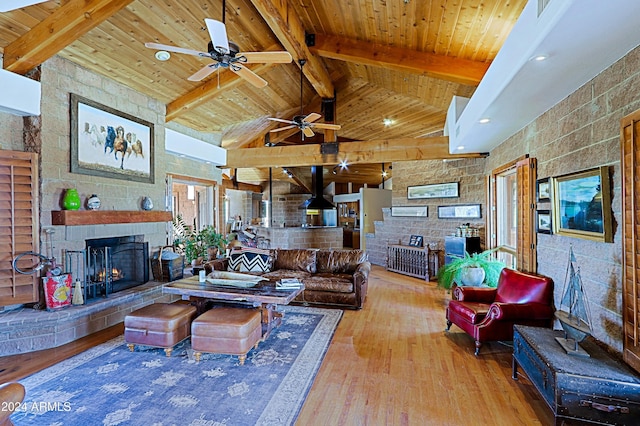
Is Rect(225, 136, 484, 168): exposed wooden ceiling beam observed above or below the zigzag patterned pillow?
above

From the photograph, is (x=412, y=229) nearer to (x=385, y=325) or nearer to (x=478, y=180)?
(x=478, y=180)

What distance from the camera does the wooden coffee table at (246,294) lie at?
10.6 feet

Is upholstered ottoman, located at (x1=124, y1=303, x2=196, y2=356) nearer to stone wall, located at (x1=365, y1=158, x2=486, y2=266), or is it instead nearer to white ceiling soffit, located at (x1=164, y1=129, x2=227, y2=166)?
white ceiling soffit, located at (x1=164, y1=129, x2=227, y2=166)

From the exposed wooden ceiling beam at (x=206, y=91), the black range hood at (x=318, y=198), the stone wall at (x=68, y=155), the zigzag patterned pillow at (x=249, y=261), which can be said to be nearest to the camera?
the stone wall at (x=68, y=155)

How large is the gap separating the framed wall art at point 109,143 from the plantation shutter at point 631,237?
17.0 ft

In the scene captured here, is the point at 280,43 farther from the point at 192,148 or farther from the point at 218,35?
the point at 192,148

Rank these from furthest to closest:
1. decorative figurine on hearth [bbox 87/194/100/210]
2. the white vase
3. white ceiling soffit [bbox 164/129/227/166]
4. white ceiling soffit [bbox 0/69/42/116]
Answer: white ceiling soffit [bbox 164/129/227/166] → the white vase → decorative figurine on hearth [bbox 87/194/100/210] → white ceiling soffit [bbox 0/69/42/116]

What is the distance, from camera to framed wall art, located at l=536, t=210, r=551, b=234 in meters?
3.21

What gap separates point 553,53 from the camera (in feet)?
6.81

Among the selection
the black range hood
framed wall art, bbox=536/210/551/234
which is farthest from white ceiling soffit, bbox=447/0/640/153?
the black range hood

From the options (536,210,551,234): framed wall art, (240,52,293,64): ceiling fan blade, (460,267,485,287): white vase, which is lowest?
(460,267,485,287): white vase

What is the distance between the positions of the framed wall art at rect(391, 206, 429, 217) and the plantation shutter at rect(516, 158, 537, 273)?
3.16 m

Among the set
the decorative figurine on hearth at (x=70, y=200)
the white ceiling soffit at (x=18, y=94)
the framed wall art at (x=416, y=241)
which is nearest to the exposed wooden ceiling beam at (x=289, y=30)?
the white ceiling soffit at (x=18, y=94)

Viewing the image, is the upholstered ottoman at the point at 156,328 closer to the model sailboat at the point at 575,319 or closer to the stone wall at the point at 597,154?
the model sailboat at the point at 575,319
